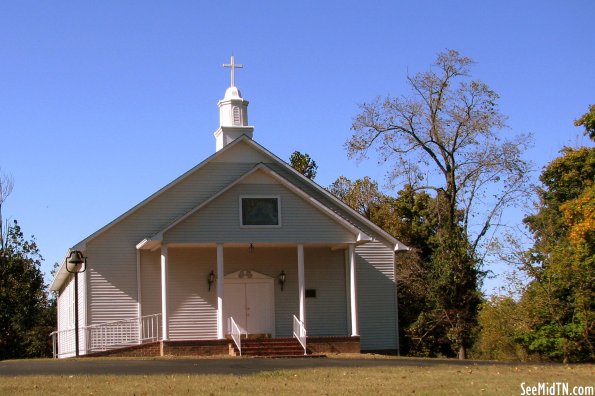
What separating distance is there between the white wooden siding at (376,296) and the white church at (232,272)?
44mm

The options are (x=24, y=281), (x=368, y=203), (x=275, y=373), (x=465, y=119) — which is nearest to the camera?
(x=275, y=373)

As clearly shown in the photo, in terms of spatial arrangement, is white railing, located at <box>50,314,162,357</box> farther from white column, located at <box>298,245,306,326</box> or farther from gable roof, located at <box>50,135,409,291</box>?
white column, located at <box>298,245,306,326</box>

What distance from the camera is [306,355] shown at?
29188 millimetres

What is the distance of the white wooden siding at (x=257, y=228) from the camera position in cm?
3047

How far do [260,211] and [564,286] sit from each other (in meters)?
12.5

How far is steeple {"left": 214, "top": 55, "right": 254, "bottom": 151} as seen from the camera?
3550 centimetres

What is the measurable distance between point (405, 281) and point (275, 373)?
22.2 m

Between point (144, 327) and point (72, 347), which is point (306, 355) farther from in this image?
point (72, 347)

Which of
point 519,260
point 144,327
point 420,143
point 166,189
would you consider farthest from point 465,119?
point 144,327

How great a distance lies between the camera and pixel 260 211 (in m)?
31.5

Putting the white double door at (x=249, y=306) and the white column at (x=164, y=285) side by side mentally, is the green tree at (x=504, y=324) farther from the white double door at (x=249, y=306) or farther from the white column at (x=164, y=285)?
the white column at (x=164, y=285)

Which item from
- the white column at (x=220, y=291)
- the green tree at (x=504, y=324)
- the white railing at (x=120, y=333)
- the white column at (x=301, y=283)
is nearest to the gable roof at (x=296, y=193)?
the white column at (x=301, y=283)

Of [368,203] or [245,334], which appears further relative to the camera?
[368,203]

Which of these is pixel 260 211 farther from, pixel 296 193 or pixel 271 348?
pixel 271 348
